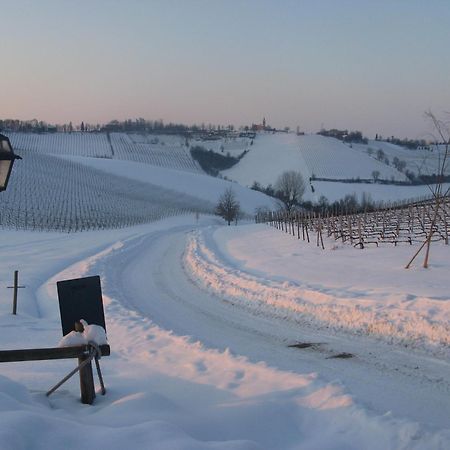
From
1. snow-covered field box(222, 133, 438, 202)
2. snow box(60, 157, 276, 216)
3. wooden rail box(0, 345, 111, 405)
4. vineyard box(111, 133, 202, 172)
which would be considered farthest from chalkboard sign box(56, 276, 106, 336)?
vineyard box(111, 133, 202, 172)

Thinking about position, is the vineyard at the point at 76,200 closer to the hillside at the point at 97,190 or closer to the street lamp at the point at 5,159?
the hillside at the point at 97,190

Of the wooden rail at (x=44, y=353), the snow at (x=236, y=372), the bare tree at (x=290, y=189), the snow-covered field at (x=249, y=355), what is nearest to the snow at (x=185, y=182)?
the bare tree at (x=290, y=189)

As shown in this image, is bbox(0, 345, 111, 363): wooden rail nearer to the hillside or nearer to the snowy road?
the snowy road

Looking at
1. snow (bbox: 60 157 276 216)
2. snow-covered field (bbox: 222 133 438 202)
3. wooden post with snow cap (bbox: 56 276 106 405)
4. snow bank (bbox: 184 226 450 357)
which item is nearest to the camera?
wooden post with snow cap (bbox: 56 276 106 405)

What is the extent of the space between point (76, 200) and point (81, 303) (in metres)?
76.9

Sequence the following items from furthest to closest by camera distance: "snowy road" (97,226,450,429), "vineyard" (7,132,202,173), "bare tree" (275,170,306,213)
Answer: "vineyard" (7,132,202,173), "bare tree" (275,170,306,213), "snowy road" (97,226,450,429)

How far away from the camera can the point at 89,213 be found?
72.4 m

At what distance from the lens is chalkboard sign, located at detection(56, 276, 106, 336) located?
230 inches

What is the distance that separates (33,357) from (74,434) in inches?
49.1

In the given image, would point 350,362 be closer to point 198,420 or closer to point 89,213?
point 198,420

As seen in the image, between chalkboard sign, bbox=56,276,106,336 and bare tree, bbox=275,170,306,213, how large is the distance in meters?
89.1

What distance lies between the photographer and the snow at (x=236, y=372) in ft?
15.3

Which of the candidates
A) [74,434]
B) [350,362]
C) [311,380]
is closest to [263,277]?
[350,362]

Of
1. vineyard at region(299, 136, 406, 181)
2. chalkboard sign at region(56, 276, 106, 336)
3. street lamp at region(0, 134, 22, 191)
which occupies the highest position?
street lamp at region(0, 134, 22, 191)
